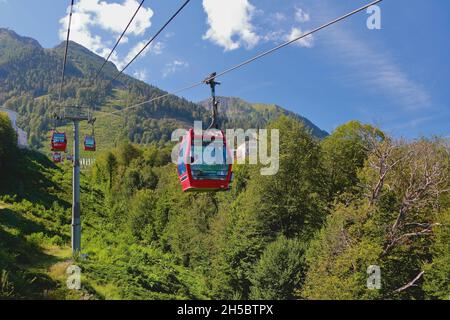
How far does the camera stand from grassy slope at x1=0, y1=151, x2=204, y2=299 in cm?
1944

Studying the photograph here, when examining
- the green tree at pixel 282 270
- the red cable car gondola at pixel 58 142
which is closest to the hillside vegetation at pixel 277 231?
the green tree at pixel 282 270

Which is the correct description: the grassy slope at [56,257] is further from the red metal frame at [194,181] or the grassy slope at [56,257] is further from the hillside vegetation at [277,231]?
the red metal frame at [194,181]

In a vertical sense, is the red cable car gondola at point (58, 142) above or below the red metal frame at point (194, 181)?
above

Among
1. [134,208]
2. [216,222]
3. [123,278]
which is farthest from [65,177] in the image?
[123,278]

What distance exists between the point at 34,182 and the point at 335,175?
3667 centimetres

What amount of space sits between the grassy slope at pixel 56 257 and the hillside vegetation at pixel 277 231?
0.48 ft

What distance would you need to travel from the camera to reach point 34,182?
48.7m

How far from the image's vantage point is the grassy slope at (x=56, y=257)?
19.4 m

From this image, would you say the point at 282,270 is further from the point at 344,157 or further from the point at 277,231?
the point at 344,157

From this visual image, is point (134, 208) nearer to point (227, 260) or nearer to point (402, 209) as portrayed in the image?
point (227, 260)

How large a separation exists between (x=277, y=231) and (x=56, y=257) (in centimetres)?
2034

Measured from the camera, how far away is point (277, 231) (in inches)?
1485
